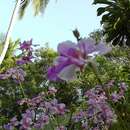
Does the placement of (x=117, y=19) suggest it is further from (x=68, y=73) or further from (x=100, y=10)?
(x=68, y=73)

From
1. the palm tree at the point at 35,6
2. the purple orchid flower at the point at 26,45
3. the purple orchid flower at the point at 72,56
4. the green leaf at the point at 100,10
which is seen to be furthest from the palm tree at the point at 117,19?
the palm tree at the point at 35,6

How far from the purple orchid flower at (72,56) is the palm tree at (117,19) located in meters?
9.63

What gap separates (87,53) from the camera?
1781 millimetres

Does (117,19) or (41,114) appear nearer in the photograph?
(41,114)

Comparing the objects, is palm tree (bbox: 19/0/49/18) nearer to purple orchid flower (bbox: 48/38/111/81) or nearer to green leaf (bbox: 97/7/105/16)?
green leaf (bbox: 97/7/105/16)

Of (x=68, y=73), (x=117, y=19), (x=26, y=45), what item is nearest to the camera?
(x=68, y=73)

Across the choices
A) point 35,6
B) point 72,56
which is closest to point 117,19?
point 72,56

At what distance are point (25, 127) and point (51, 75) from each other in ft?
4.52

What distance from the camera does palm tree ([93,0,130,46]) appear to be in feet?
37.8

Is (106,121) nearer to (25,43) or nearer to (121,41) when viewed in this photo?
(25,43)

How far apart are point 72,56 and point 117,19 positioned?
9.86 meters

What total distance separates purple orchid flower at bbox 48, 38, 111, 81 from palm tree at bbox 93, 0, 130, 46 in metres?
9.63

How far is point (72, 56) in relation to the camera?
177cm

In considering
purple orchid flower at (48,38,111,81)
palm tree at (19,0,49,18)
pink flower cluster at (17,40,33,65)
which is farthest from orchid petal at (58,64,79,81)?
palm tree at (19,0,49,18)
